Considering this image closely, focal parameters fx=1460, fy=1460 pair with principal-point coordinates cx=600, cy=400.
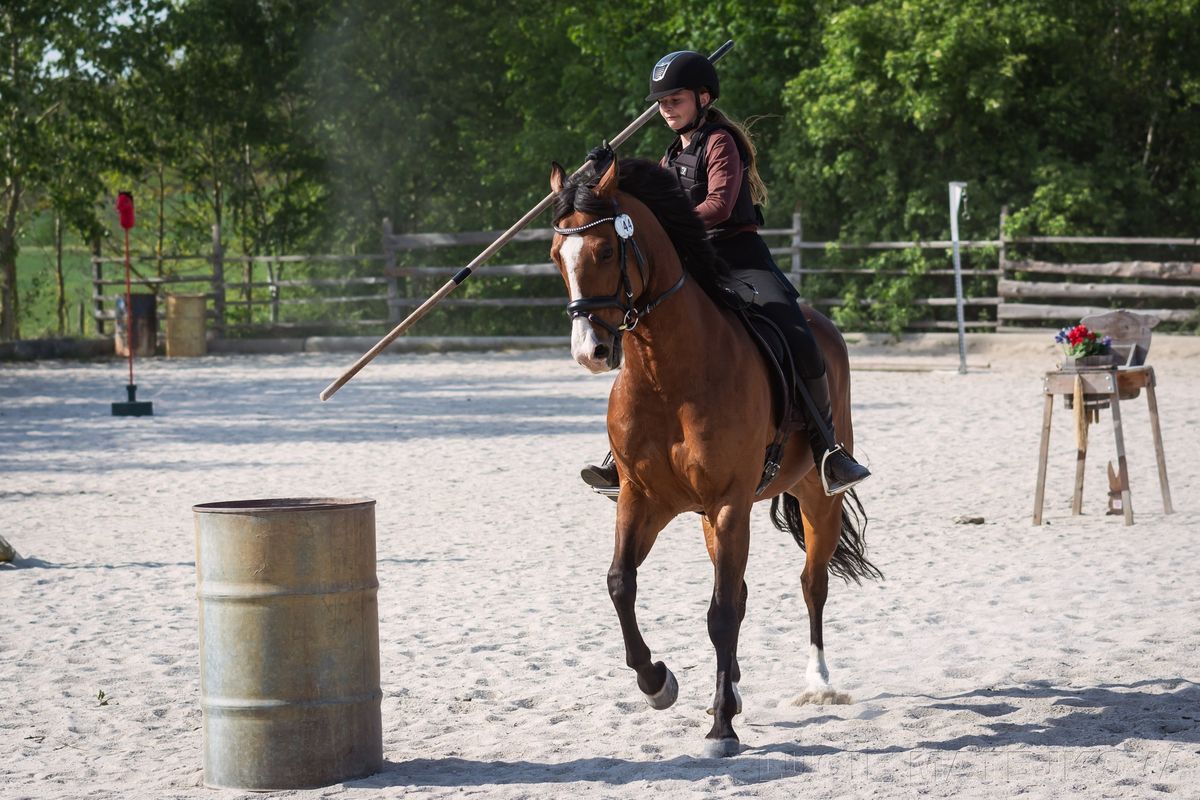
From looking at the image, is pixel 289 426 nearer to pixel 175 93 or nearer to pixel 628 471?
pixel 628 471

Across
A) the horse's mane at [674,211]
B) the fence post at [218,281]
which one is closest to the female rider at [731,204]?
the horse's mane at [674,211]

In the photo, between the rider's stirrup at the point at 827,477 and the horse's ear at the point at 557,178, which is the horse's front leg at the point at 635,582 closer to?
the rider's stirrup at the point at 827,477

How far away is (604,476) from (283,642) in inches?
62.8

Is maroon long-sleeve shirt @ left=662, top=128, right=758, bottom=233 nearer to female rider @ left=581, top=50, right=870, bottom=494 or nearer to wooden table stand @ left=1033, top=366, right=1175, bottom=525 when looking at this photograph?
female rider @ left=581, top=50, right=870, bottom=494

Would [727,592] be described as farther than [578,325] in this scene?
Yes

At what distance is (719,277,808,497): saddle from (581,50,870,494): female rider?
54 mm

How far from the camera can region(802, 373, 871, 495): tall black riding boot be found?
571 centimetres

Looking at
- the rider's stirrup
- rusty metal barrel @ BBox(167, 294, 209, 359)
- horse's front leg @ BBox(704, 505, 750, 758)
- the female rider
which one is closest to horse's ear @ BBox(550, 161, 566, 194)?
the female rider

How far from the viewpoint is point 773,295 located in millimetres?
5723

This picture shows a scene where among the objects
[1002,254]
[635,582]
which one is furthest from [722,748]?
[1002,254]

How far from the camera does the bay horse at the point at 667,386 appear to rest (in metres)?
4.79

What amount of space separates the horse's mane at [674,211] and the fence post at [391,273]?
2526 centimetres

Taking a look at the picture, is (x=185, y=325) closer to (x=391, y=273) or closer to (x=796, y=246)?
(x=391, y=273)

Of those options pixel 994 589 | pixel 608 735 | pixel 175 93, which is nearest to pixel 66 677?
pixel 608 735
